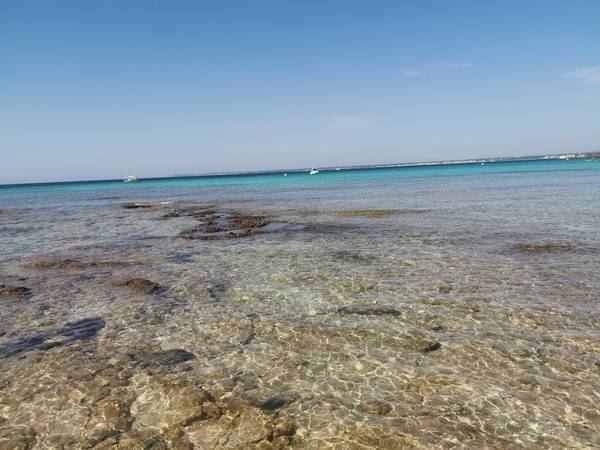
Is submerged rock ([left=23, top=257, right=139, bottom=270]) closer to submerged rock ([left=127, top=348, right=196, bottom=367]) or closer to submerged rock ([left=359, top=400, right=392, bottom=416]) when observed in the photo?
submerged rock ([left=127, top=348, right=196, bottom=367])

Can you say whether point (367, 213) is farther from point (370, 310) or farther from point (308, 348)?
point (308, 348)

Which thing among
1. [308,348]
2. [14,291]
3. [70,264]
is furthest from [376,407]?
[70,264]

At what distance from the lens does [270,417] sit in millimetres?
→ 7414

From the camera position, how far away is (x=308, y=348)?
400 inches

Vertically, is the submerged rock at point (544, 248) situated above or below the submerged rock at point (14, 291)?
below

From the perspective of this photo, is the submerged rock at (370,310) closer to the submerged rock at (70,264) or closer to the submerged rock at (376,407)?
the submerged rock at (376,407)

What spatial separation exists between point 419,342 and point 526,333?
288 cm

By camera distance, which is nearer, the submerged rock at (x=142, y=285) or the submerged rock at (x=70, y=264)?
the submerged rock at (x=142, y=285)

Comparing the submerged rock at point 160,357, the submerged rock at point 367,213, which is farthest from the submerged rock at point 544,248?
the submerged rock at point 160,357

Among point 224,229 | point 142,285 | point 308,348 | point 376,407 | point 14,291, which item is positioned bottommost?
point 376,407

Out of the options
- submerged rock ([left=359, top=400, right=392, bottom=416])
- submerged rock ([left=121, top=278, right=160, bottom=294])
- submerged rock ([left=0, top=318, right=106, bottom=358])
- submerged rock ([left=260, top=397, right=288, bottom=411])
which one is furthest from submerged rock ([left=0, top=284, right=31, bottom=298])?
submerged rock ([left=359, top=400, right=392, bottom=416])

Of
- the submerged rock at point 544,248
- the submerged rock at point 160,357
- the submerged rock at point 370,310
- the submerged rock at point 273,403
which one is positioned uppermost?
the submerged rock at point 544,248

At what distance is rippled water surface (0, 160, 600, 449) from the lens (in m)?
7.12

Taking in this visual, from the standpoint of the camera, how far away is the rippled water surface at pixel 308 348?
7117 mm
